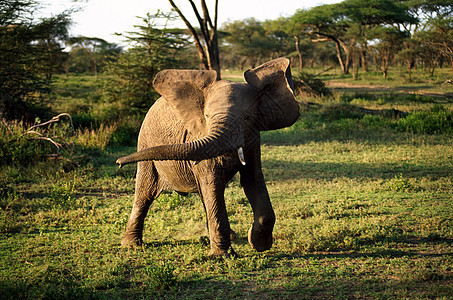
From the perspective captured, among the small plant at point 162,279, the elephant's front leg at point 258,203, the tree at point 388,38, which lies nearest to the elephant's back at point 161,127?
the elephant's front leg at point 258,203

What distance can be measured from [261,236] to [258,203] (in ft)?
1.14

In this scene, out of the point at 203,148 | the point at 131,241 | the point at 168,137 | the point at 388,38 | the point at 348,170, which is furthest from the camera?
the point at 388,38

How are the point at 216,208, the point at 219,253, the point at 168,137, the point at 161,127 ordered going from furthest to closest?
the point at 161,127, the point at 168,137, the point at 219,253, the point at 216,208

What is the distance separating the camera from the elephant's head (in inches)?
152

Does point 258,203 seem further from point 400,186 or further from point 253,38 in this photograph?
point 253,38

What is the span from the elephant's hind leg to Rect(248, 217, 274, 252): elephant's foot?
137 cm

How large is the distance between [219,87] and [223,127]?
609mm

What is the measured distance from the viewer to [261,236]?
177 inches

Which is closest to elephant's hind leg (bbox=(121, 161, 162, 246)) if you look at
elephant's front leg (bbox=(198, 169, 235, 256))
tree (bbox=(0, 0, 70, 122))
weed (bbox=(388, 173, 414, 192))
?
elephant's front leg (bbox=(198, 169, 235, 256))

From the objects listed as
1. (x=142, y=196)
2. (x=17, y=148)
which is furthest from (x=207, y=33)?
(x=142, y=196)

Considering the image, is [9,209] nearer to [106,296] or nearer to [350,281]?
[106,296]

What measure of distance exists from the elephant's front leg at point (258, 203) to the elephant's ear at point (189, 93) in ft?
2.18

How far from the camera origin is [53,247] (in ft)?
17.1

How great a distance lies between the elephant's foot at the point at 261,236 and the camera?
4.45 metres
